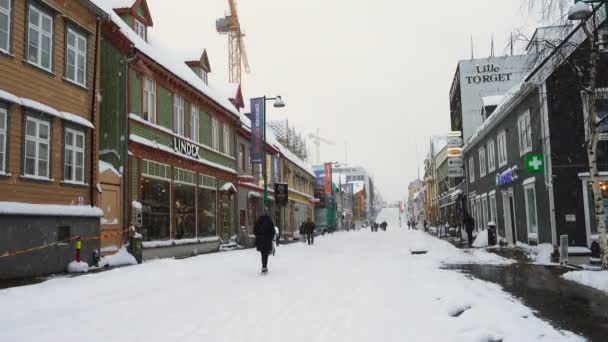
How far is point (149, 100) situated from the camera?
20.4m

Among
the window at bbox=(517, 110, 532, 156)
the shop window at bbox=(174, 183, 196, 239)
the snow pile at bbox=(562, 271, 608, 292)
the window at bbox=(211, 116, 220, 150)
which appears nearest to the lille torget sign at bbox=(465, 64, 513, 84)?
the window at bbox=(517, 110, 532, 156)

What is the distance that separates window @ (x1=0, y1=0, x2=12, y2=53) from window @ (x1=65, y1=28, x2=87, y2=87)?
95.7 inches

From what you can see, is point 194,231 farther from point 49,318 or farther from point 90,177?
point 49,318

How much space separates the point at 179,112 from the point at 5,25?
10.3m

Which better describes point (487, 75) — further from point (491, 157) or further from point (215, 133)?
point (215, 133)

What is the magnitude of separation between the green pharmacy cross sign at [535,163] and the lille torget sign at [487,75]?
981 inches

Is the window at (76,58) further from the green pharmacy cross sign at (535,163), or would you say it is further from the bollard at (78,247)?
the green pharmacy cross sign at (535,163)

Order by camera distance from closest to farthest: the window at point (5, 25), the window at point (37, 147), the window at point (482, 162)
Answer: the window at point (5, 25)
the window at point (37, 147)
the window at point (482, 162)

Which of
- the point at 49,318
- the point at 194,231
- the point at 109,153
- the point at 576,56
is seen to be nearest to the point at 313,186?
the point at 194,231

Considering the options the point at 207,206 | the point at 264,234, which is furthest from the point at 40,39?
the point at 207,206

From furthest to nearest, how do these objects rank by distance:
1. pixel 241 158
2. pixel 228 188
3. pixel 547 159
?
pixel 241 158, pixel 228 188, pixel 547 159

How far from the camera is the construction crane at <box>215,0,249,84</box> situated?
71.0m

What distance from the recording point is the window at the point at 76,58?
1556 cm

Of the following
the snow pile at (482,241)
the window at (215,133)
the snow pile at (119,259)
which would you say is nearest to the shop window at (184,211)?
the window at (215,133)
